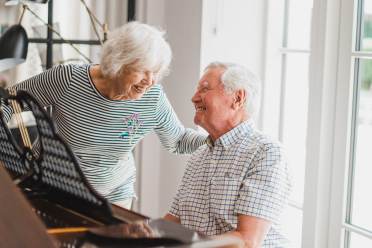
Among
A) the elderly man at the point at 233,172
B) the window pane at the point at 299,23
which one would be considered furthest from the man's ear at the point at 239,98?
the window pane at the point at 299,23

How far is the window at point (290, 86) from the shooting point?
111 inches

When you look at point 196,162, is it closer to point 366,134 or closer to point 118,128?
point 118,128

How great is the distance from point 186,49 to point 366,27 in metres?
0.95

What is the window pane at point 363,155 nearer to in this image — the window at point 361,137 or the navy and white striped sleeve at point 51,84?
the window at point 361,137

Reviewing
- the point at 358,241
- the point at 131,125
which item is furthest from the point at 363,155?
the point at 131,125

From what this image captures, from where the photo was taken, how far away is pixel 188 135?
249 cm

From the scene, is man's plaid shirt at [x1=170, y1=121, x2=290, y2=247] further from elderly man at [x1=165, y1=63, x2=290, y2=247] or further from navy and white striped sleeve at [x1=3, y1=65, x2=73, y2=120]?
navy and white striped sleeve at [x1=3, y1=65, x2=73, y2=120]

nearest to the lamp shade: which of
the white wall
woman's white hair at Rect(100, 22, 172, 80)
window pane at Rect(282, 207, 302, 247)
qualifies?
the white wall

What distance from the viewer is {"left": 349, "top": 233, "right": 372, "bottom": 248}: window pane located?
2371 mm

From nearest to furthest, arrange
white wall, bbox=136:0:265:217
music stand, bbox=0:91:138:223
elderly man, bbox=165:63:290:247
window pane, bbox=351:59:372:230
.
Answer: music stand, bbox=0:91:138:223
elderly man, bbox=165:63:290:247
window pane, bbox=351:59:372:230
white wall, bbox=136:0:265:217

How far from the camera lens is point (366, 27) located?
2.32 metres

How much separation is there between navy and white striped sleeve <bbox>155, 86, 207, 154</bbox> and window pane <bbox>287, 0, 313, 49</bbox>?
2.21 ft

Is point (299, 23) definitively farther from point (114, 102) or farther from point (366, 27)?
point (114, 102)

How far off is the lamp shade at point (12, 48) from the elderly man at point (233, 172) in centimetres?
97
